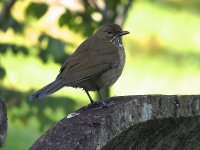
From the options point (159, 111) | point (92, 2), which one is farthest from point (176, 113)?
point (92, 2)

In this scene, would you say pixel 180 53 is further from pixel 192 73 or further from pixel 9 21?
pixel 9 21

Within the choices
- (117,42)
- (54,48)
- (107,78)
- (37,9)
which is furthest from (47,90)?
(37,9)

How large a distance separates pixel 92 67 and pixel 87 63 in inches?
2.9

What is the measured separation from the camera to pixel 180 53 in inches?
634

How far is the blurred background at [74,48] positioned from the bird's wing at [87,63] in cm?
130

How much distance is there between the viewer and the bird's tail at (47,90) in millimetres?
5738

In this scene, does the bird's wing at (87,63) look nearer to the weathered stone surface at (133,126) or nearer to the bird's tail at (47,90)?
the bird's tail at (47,90)

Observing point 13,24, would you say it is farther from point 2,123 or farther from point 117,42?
point 2,123

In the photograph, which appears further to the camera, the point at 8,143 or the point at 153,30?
the point at 153,30

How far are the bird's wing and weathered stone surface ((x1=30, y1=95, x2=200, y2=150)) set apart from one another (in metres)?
1.25

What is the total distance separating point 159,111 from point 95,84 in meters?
1.97

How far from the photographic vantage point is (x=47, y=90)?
19.5 ft

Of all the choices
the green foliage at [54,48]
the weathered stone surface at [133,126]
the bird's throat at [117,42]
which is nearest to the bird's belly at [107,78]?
the bird's throat at [117,42]

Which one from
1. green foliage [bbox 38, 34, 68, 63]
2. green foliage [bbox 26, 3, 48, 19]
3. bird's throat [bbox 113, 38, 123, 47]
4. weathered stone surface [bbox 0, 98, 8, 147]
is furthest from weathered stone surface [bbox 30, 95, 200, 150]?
green foliage [bbox 26, 3, 48, 19]
